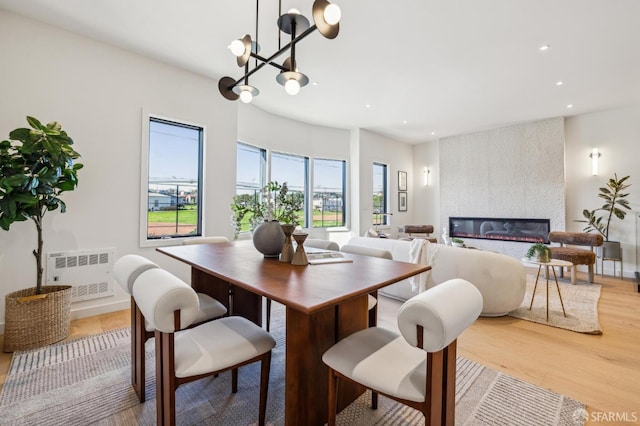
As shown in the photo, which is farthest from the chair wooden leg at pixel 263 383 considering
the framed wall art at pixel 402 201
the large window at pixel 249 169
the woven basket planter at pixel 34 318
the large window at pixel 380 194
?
the framed wall art at pixel 402 201

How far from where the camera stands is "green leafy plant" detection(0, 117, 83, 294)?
7.22 feet

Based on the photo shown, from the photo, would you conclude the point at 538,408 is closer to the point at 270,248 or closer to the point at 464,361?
the point at 464,361

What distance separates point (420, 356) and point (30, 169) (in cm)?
317

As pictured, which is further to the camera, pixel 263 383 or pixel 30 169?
pixel 30 169

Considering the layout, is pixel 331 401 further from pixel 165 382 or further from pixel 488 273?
pixel 488 273

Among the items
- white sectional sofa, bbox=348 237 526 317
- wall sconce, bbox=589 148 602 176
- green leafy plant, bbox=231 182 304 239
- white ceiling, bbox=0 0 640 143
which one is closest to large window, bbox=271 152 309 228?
white ceiling, bbox=0 0 640 143

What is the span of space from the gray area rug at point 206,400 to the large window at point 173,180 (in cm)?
172

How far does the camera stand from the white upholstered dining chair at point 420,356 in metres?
0.95

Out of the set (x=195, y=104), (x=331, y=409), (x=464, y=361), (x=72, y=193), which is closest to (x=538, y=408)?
(x=464, y=361)

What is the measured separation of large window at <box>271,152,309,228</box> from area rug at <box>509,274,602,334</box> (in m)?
3.68

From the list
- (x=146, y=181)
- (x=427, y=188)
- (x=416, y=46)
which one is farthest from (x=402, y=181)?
(x=146, y=181)

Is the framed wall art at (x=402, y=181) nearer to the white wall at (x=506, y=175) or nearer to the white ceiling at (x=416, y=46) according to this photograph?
the white wall at (x=506, y=175)

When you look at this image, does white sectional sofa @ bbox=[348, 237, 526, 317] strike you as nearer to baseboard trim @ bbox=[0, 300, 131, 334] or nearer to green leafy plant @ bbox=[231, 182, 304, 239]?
green leafy plant @ bbox=[231, 182, 304, 239]

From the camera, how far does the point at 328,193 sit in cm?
636
